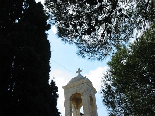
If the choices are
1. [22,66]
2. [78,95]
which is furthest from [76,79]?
[22,66]

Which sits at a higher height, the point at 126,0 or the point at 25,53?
the point at 126,0

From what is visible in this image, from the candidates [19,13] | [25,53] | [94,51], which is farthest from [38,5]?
[94,51]

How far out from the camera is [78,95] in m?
14.5

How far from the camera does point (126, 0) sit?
584cm

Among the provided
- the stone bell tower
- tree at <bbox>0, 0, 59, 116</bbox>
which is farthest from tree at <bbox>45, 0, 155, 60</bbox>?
the stone bell tower

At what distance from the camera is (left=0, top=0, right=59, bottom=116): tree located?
18.9ft

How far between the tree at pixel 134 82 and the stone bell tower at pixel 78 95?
2.08 m

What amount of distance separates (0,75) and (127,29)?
14.6ft

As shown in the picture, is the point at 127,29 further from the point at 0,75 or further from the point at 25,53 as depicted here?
the point at 0,75

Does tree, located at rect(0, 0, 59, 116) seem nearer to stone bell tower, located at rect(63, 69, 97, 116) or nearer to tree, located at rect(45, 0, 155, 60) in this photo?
tree, located at rect(45, 0, 155, 60)

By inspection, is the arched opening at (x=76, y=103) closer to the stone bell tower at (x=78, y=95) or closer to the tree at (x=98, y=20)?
the stone bell tower at (x=78, y=95)

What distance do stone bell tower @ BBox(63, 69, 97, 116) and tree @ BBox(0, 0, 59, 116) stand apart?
5.95 metres

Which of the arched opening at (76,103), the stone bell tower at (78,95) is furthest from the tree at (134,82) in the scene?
the arched opening at (76,103)

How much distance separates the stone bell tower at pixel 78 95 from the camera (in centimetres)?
1291
